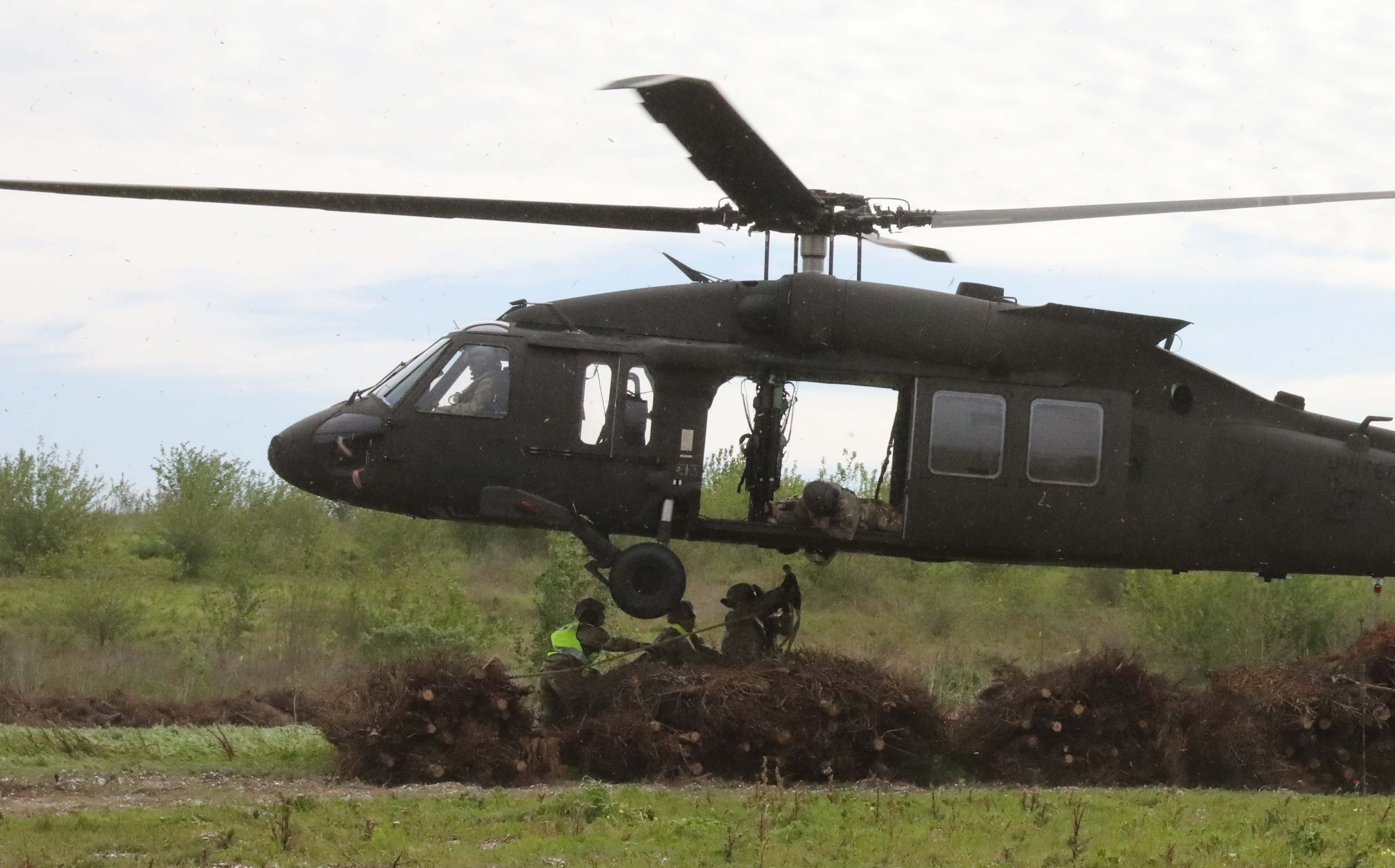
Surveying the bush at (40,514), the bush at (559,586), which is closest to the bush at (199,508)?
the bush at (40,514)

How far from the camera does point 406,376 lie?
10.8m

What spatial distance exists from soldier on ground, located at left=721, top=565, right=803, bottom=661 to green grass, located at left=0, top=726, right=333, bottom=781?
10.4 feet

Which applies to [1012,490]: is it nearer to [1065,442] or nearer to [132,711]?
[1065,442]

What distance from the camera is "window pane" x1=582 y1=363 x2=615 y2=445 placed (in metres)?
10.5

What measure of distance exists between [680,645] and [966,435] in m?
2.63

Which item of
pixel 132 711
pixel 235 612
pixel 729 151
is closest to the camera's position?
pixel 729 151

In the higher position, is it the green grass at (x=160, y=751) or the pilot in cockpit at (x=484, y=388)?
the pilot in cockpit at (x=484, y=388)

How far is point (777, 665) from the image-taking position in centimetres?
1027

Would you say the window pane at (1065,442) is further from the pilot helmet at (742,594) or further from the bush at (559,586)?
the bush at (559,586)

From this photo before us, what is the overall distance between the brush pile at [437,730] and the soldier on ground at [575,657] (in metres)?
0.45

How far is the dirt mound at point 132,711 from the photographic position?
12383mm

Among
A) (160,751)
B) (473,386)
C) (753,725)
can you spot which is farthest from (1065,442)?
(160,751)

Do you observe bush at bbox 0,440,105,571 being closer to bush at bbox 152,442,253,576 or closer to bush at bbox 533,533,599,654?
bush at bbox 152,442,253,576

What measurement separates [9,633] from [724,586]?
10455mm
